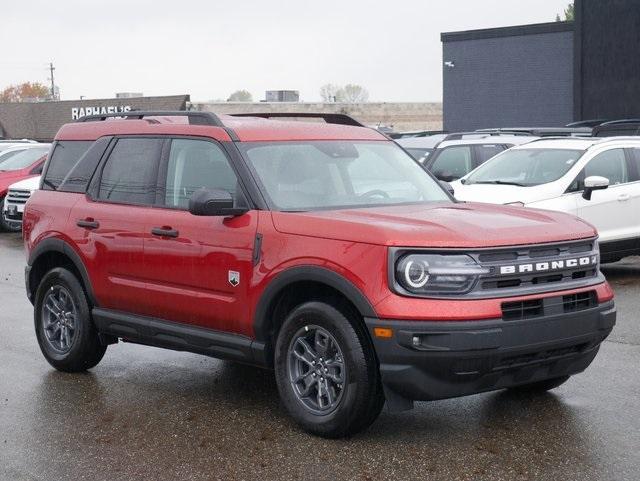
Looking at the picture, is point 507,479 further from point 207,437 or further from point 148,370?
point 148,370

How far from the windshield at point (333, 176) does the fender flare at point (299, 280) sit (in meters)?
0.56

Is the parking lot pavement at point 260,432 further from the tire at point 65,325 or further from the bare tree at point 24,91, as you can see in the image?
the bare tree at point 24,91

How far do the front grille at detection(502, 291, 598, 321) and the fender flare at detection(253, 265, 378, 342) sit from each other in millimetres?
739

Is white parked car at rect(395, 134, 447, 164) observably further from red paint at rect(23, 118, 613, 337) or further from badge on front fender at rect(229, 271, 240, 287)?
badge on front fender at rect(229, 271, 240, 287)

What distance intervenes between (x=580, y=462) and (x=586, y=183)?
23.6ft

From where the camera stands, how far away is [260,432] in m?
6.46

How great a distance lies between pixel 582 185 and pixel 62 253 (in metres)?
7.11

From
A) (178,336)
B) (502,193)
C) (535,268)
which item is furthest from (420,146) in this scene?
(535,268)

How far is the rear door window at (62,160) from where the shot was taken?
8.36 m

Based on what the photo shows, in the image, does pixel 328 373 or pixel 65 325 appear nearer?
pixel 328 373

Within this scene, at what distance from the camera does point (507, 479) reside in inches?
215

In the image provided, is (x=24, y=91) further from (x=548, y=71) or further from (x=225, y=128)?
(x=225, y=128)

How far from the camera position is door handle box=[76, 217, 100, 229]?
774 centimetres

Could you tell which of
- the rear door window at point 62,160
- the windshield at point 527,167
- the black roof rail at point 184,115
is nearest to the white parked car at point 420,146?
the windshield at point 527,167
